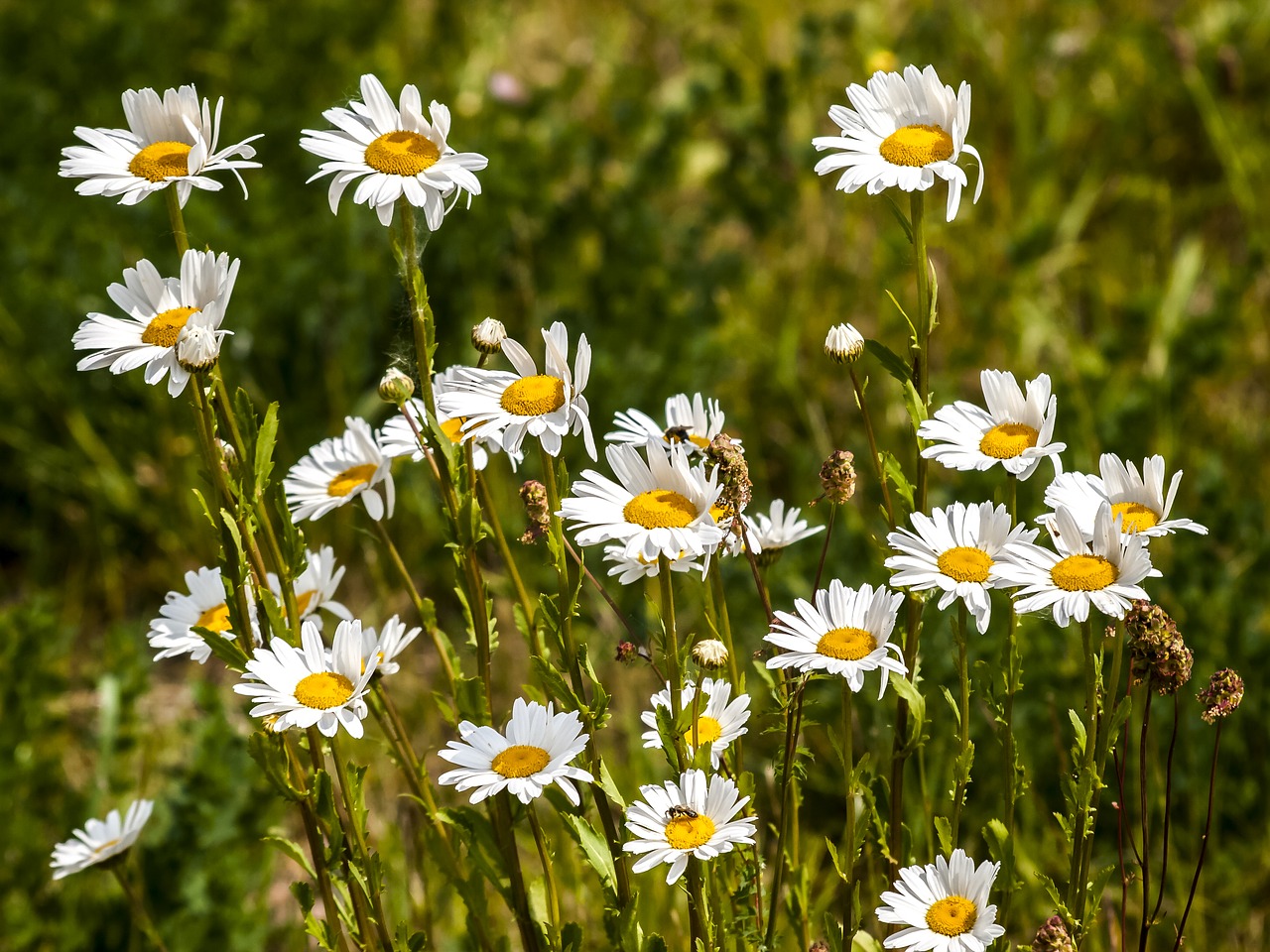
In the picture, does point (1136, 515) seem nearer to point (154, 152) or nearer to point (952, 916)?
point (952, 916)

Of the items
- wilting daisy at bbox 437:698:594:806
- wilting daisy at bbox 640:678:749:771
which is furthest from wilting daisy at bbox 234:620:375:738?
wilting daisy at bbox 640:678:749:771

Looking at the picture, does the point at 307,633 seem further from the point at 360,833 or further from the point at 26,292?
the point at 26,292

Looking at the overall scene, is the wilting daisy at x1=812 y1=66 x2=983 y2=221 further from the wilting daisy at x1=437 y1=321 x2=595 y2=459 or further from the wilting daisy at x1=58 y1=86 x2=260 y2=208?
the wilting daisy at x1=58 y1=86 x2=260 y2=208

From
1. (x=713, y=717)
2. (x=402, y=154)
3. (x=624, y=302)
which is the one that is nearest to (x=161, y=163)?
(x=402, y=154)

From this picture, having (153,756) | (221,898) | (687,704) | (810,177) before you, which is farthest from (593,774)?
(810,177)

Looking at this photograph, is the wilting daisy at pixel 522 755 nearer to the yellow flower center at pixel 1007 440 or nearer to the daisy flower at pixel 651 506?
the daisy flower at pixel 651 506

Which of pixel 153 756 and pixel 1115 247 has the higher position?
pixel 1115 247
